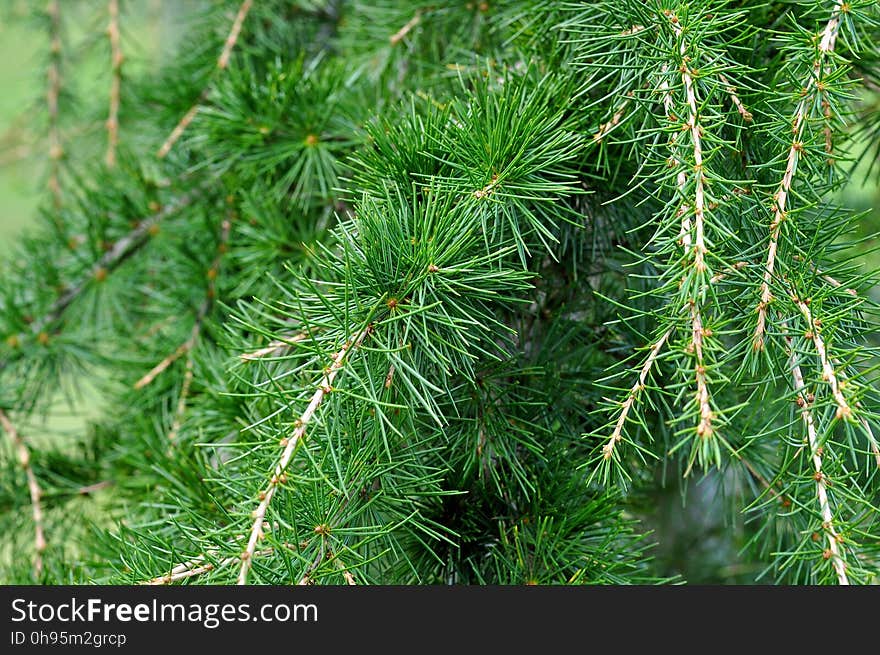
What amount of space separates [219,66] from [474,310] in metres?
0.36

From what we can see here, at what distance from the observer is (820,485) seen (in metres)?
0.30

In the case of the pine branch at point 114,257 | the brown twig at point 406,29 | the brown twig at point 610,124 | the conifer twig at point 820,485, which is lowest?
the conifer twig at point 820,485

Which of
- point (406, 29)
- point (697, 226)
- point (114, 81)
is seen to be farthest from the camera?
point (114, 81)

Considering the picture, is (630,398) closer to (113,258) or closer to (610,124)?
(610,124)

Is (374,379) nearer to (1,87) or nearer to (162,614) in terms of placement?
(162,614)

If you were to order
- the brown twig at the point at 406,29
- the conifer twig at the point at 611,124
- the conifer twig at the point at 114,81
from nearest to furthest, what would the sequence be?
the conifer twig at the point at 611,124 → the brown twig at the point at 406,29 → the conifer twig at the point at 114,81

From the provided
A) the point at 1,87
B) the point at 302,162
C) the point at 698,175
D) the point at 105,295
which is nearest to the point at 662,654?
the point at 698,175

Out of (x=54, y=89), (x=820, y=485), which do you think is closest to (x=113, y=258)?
(x=54, y=89)

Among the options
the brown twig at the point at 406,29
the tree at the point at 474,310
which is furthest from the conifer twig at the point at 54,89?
the brown twig at the point at 406,29

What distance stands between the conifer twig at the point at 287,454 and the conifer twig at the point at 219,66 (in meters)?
0.35

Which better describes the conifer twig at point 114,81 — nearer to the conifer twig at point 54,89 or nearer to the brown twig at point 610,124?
the conifer twig at point 54,89

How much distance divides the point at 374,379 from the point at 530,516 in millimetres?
122

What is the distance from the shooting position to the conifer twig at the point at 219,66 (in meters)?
0.60

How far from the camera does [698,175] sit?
31 cm
